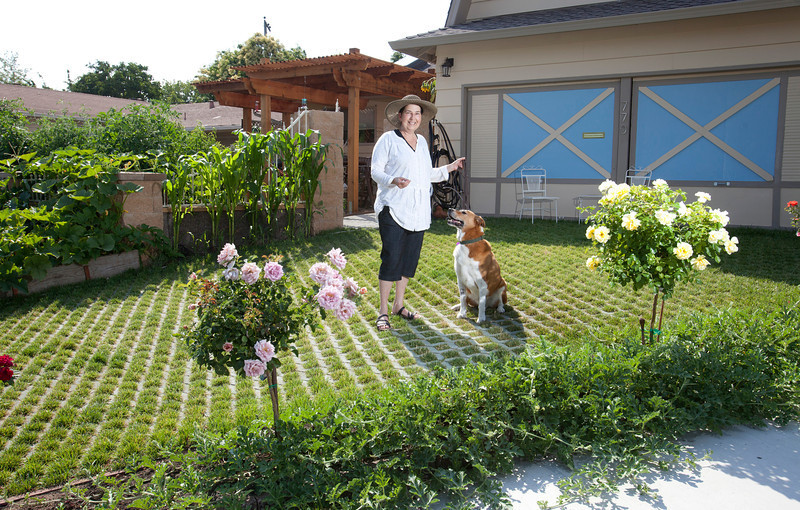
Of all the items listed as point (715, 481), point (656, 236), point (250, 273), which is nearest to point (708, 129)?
point (656, 236)

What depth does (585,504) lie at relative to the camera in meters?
2.34

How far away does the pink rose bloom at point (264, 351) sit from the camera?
238cm

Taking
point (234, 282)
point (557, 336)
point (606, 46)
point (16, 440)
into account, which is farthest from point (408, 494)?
point (606, 46)

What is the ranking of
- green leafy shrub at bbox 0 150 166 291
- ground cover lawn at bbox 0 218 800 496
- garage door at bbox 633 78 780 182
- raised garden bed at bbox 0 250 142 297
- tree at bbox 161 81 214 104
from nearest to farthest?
ground cover lawn at bbox 0 218 800 496, green leafy shrub at bbox 0 150 166 291, raised garden bed at bbox 0 250 142 297, garage door at bbox 633 78 780 182, tree at bbox 161 81 214 104

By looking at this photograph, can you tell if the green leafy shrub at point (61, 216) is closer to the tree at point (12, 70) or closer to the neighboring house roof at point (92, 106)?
A: the neighboring house roof at point (92, 106)

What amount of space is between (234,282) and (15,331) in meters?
3.30

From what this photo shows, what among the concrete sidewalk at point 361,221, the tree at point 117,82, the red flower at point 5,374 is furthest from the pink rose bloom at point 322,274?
the tree at point 117,82

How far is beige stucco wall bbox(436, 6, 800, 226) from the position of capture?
30.5ft

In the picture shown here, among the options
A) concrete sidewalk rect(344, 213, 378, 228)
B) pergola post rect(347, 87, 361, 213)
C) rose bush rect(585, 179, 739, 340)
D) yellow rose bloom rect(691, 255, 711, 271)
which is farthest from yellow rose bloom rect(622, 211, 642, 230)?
pergola post rect(347, 87, 361, 213)

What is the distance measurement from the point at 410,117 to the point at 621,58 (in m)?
7.13

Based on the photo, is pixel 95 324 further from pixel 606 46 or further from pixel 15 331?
pixel 606 46

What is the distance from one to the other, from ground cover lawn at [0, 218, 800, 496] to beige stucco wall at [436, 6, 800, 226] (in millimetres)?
3510

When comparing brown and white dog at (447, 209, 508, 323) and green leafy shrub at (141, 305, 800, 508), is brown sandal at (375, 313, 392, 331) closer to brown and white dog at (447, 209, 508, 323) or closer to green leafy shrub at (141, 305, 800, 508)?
brown and white dog at (447, 209, 508, 323)

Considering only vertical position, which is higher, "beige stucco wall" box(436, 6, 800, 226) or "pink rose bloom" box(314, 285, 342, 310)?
"beige stucco wall" box(436, 6, 800, 226)
